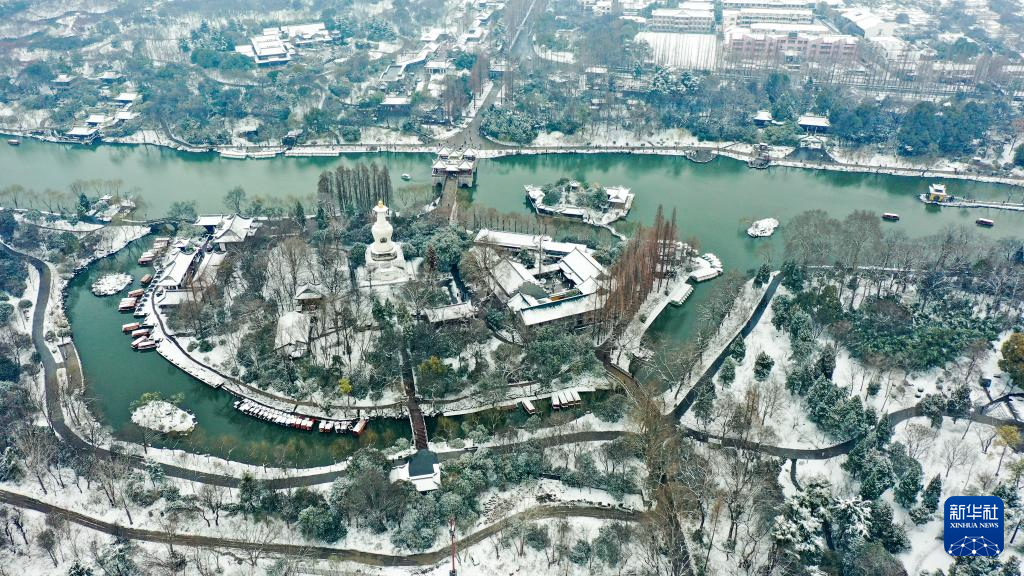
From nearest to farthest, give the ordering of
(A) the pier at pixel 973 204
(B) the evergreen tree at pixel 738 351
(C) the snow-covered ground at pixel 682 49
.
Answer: (B) the evergreen tree at pixel 738 351
(A) the pier at pixel 973 204
(C) the snow-covered ground at pixel 682 49

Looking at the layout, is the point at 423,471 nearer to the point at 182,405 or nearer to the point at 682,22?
the point at 182,405

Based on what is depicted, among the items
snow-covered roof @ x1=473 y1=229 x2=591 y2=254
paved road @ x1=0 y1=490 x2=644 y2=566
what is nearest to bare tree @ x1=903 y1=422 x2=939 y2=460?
paved road @ x1=0 y1=490 x2=644 y2=566

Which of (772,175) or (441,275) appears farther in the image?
(772,175)

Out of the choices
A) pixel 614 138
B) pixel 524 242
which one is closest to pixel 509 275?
pixel 524 242

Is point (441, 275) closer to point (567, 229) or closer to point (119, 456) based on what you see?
point (567, 229)

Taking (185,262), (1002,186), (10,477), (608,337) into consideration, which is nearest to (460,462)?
(608,337)

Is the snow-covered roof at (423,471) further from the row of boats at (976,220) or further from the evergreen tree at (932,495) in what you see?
the row of boats at (976,220)

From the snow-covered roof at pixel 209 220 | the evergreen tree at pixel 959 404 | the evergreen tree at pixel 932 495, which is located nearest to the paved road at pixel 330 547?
the evergreen tree at pixel 932 495
